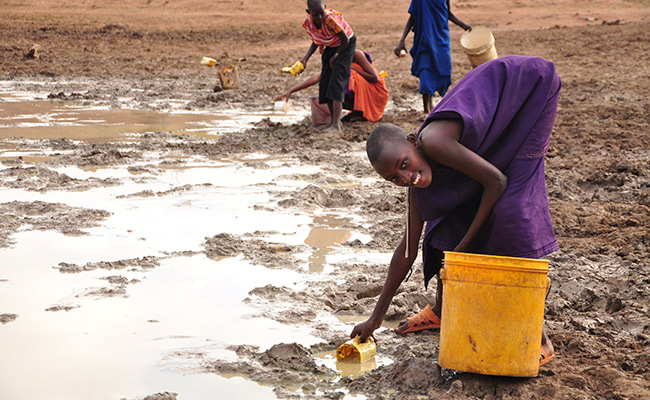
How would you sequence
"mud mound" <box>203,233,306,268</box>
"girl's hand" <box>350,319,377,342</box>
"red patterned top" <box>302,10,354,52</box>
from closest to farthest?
1. "girl's hand" <box>350,319,377,342</box>
2. "mud mound" <box>203,233,306,268</box>
3. "red patterned top" <box>302,10,354,52</box>

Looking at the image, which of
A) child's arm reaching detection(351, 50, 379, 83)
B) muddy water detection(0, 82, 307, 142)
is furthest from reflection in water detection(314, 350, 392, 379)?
child's arm reaching detection(351, 50, 379, 83)

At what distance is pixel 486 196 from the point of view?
2.55 meters

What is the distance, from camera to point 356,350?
2.83 m

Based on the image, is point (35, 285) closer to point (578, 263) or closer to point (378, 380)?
point (378, 380)

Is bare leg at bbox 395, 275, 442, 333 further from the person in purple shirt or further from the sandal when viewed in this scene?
the person in purple shirt

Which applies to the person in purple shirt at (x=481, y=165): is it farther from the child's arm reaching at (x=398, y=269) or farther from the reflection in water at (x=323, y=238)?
the reflection in water at (x=323, y=238)

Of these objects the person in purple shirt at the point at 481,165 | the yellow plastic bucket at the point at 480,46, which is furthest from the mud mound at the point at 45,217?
the yellow plastic bucket at the point at 480,46

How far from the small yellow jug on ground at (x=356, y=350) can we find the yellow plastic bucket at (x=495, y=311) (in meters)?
0.45

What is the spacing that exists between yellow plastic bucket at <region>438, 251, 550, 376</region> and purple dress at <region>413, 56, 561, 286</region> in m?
0.25

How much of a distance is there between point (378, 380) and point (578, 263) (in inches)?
61.2

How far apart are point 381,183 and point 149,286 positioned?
7.94 ft

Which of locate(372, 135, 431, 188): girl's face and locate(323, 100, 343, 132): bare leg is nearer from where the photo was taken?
locate(372, 135, 431, 188): girl's face

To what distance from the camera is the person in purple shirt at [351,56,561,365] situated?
8.26 feet

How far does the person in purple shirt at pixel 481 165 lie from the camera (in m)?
2.52
